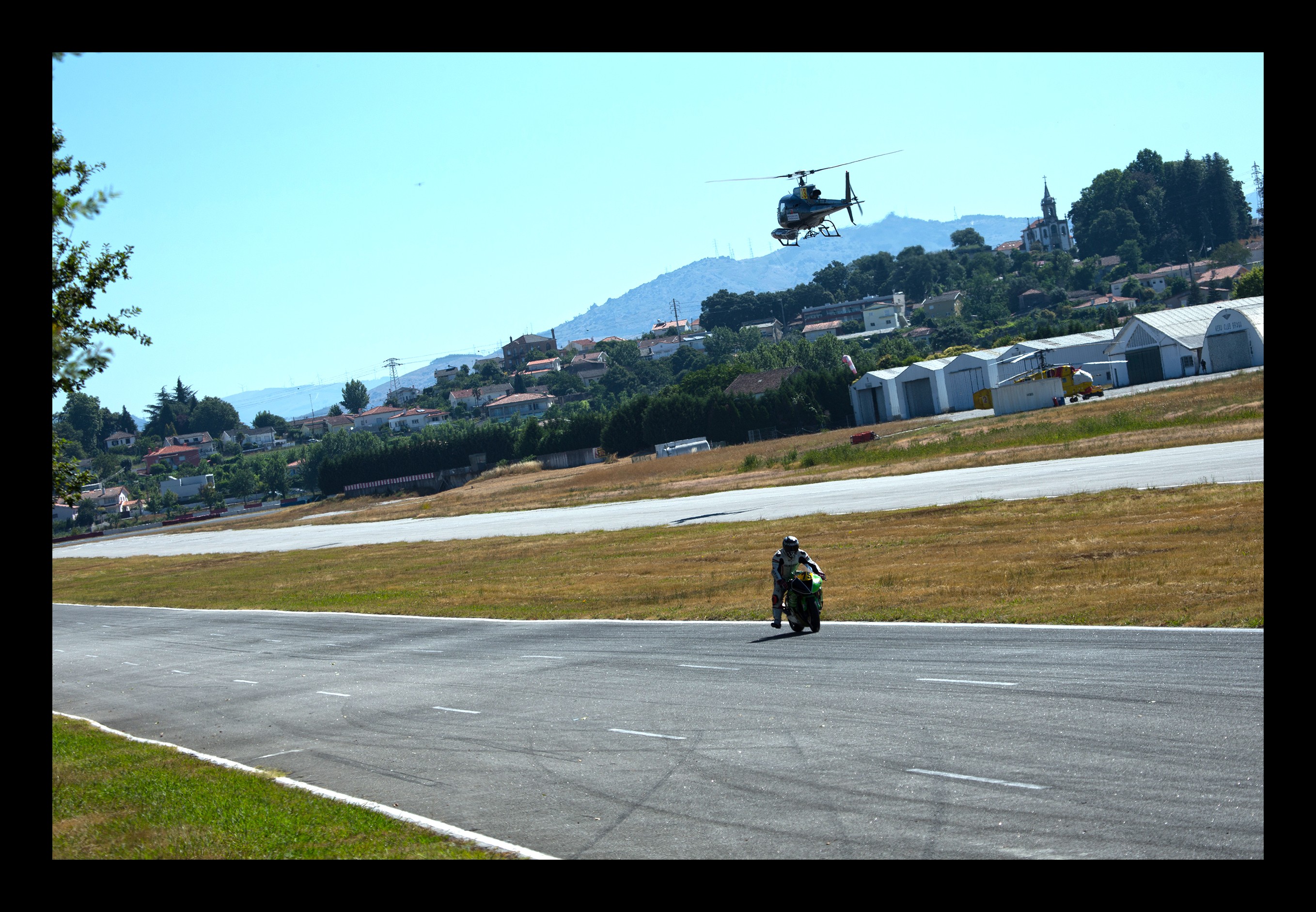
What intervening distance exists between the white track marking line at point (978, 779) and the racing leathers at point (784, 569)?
8.96 m

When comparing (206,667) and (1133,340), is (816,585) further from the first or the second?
(1133,340)

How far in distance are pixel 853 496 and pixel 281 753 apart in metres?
35.1

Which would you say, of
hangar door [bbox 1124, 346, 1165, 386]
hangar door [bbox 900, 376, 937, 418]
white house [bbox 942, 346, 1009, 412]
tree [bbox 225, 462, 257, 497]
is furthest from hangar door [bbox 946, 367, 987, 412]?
tree [bbox 225, 462, 257, 497]

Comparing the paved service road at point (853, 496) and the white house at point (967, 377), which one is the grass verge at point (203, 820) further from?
the white house at point (967, 377)

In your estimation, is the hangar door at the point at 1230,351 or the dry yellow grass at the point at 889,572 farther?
the hangar door at the point at 1230,351

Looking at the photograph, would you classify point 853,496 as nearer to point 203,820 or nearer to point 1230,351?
point 203,820

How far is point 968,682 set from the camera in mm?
14531

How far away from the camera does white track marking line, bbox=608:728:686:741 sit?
1345 centimetres

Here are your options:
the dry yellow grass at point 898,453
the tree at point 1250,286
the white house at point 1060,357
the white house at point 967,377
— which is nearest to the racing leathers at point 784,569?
the dry yellow grass at point 898,453

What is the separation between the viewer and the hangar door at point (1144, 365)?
91688 mm

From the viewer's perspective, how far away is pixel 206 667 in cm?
2567

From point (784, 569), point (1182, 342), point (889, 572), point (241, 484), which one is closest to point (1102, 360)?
point (1182, 342)
